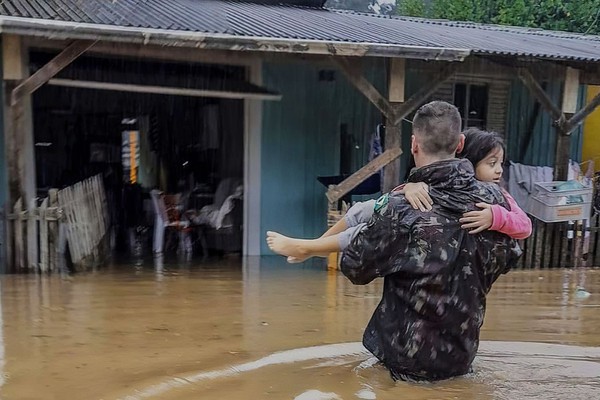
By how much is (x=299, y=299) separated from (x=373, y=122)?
14.9ft

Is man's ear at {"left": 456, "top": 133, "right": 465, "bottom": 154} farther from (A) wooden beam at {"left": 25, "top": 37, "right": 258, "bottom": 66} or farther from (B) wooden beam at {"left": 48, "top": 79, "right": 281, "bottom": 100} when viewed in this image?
(B) wooden beam at {"left": 48, "top": 79, "right": 281, "bottom": 100}

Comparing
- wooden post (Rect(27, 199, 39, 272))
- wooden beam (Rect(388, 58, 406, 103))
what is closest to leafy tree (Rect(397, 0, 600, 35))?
wooden beam (Rect(388, 58, 406, 103))

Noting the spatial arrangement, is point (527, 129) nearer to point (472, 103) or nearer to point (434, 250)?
point (472, 103)

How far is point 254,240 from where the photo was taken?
31.1 ft

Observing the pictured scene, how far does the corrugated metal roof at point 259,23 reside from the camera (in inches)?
270

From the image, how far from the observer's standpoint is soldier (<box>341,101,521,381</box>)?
10.1 feet

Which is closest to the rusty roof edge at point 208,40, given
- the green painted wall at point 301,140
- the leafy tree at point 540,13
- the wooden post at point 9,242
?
the wooden post at point 9,242

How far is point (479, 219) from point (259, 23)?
5557 mm

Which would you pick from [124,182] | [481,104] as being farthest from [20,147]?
[481,104]

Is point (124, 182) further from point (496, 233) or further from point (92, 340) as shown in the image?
point (496, 233)

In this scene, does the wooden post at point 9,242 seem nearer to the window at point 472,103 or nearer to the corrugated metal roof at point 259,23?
the corrugated metal roof at point 259,23

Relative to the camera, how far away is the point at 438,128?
3045 millimetres

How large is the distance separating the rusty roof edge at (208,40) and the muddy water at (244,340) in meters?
2.50

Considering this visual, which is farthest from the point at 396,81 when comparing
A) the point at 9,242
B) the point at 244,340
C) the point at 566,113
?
the point at 9,242
